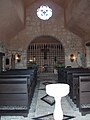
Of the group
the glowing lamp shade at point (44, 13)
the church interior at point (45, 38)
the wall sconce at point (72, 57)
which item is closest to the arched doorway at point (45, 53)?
the church interior at point (45, 38)

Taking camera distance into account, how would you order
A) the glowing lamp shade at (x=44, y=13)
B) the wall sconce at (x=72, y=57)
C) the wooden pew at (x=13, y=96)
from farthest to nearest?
the glowing lamp shade at (x=44, y=13) → the wall sconce at (x=72, y=57) → the wooden pew at (x=13, y=96)

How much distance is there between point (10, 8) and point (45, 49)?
7587mm

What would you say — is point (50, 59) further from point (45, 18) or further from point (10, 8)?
point (10, 8)

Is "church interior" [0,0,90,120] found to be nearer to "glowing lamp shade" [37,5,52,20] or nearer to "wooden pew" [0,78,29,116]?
"glowing lamp shade" [37,5,52,20]

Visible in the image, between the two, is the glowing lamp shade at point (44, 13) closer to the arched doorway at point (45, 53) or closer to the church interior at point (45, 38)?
the church interior at point (45, 38)

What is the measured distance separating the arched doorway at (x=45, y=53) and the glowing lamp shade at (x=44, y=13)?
5.13 ft

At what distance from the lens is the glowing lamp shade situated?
1286 cm

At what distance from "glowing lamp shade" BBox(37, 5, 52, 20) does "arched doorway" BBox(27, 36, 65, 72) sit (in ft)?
5.13

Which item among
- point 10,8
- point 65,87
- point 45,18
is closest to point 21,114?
point 65,87

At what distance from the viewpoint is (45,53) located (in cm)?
1531

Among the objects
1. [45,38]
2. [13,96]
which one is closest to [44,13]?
[45,38]

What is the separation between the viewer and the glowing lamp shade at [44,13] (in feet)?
42.2

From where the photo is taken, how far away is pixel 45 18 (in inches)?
507

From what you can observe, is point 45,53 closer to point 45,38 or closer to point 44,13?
point 45,38
